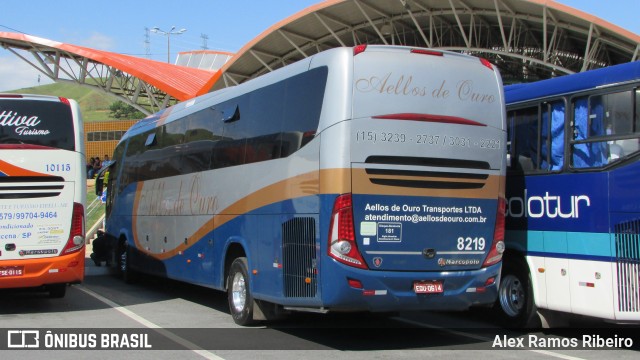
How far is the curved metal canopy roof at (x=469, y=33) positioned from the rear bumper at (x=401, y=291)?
2172 centimetres

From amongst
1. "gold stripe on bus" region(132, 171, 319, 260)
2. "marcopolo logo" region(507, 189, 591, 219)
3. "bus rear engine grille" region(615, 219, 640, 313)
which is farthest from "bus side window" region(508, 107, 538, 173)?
"gold stripe on bus" region(132, 171, 319, 260)

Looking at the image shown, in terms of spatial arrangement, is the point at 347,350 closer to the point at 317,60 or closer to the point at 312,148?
the point at 312,148

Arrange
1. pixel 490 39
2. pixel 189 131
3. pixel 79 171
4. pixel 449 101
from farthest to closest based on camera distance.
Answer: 1. pixel 490 39
2. pixel 189 131
3. pixel 79 171
4. pixel 449 101

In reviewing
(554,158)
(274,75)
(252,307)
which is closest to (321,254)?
→ (252,307)

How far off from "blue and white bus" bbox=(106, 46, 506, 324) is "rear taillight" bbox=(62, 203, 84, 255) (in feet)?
Answer: 9.77

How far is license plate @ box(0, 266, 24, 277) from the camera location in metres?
10.8

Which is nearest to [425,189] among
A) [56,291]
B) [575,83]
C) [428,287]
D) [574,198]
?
[428,287]

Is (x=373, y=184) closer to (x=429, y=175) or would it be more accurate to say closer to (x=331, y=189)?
(x=331, y=189)

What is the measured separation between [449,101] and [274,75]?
2.61m

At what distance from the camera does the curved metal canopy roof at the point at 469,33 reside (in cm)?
2923

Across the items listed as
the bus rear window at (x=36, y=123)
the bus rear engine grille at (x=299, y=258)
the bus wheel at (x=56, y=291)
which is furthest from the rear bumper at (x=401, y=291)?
the bus wheel at (x=56, y=291)

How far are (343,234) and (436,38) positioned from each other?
1205 inches

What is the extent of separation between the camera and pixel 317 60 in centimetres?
872

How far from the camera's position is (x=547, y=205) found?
9.54 meters
